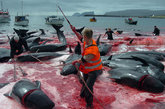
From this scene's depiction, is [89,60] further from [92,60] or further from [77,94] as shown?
[77,94]

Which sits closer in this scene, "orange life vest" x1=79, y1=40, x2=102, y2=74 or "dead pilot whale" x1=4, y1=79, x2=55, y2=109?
"orange life vest" x1=79, y1=40, x2=102, y2=74

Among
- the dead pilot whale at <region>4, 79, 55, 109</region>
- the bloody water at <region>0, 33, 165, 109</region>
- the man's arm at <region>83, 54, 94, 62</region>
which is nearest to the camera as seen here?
the man's arm at <region>83, 54, 94, 62</region>

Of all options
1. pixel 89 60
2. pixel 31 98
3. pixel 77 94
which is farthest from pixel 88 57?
pixel 77 94

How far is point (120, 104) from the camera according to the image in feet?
14.5

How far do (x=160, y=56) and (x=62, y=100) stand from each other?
20.6ft

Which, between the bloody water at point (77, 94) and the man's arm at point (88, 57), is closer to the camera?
the man's arm at point (88, 57)

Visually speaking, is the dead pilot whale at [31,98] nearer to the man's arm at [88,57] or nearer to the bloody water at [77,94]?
the bloody water at [77,94]

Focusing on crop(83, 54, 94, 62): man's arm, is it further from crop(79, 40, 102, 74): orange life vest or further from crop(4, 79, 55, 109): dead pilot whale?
crop(4, 79, 55, 109): dead pilot whale

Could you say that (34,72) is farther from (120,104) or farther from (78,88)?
(120,104)

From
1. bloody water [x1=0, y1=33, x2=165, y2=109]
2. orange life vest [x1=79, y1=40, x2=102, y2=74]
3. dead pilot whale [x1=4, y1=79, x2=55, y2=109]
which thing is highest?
orange life vest [x1=79, y1=40, x2=102, y2=74]

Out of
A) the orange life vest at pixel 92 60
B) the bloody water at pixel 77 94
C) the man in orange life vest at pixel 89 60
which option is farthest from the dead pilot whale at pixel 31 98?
the orange life vest at pixel 92 60

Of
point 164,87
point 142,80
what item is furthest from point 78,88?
point 164,87

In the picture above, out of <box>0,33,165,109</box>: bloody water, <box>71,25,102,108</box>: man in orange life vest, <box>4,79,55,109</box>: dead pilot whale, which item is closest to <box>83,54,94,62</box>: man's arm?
<box>71,25,102,108</box>: man in orange life vest

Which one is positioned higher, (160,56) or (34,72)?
(160,56)
